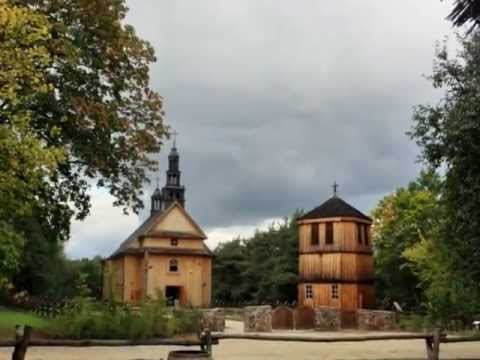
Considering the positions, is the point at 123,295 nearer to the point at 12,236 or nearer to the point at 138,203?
the point at 138,203

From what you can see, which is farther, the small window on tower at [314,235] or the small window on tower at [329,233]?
the small window on tower at [314,235]

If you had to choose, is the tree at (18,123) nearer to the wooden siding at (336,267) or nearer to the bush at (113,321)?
the bush at (113,321)

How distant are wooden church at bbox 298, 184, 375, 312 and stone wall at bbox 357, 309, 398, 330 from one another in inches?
243

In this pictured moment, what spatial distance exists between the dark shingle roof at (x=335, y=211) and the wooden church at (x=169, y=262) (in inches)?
514

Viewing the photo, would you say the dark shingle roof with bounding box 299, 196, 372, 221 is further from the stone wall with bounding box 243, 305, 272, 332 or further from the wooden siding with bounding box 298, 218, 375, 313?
the stone wall with bounding box 243, 305, 272, 332

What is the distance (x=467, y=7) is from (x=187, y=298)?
4266 cm

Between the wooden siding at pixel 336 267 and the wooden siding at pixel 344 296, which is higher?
the wooden siding at pixel 336 267

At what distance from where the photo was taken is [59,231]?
22047 millimetres

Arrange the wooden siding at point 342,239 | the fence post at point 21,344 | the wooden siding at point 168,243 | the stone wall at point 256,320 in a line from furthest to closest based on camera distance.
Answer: the wooden siding at point 168,243, the wooden siding at point 342,239, the stone wall at point 256,320, the fence post at point 21,344

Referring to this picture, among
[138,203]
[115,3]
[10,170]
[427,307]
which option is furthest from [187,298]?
[10,170]

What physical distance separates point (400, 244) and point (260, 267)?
18082mm

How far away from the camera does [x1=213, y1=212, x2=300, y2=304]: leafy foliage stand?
54.9 m

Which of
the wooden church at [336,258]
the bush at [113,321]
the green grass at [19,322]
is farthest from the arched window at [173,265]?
the bush at [113,321]

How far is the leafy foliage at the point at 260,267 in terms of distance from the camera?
180 ft
